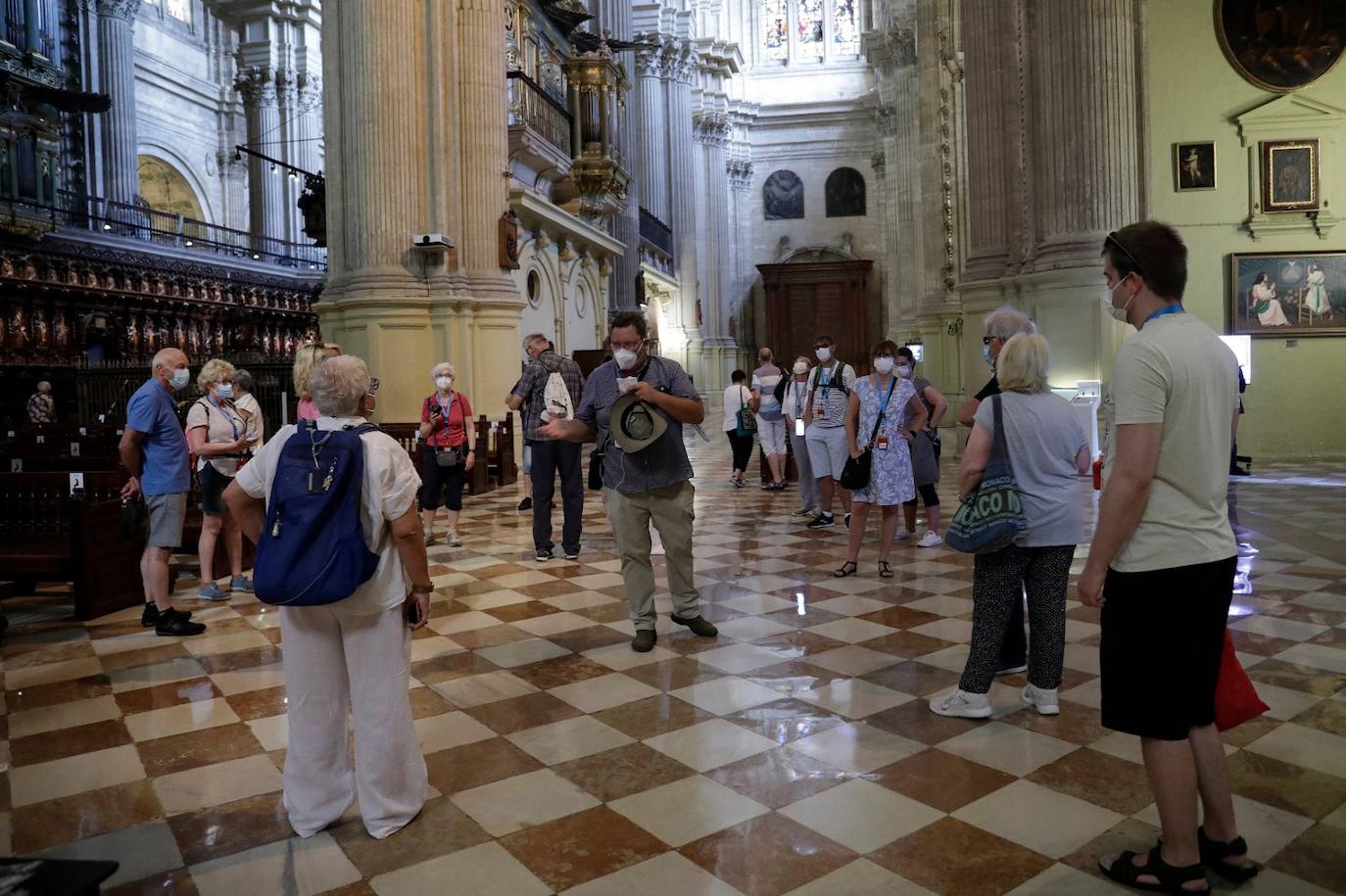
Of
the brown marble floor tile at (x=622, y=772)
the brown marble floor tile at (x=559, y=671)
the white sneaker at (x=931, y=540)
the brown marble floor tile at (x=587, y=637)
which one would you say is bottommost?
the brown marble floor tile at (x=622, y=772)

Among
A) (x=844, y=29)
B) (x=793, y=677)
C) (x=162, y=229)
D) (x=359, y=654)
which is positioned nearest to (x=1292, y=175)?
(x=793, y=677)

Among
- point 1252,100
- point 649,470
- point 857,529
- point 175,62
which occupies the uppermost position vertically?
point 175,62

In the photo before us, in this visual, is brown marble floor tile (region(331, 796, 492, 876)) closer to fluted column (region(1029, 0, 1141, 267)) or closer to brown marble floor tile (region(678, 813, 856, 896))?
brown marble floor tile (region(678, 813, 856, 896))

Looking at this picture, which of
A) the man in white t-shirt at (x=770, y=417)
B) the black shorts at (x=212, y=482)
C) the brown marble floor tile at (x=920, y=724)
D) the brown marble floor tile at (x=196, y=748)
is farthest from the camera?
the man in white t-shirt at (x=770, y=417)

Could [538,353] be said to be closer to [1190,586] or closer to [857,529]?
[857,529]

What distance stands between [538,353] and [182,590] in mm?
3210

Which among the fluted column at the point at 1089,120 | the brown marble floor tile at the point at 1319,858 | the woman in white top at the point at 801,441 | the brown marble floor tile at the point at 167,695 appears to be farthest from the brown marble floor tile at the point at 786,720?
the fluted column at the point at 1089,120

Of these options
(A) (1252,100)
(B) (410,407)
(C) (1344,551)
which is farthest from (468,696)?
(A) (1252,100)

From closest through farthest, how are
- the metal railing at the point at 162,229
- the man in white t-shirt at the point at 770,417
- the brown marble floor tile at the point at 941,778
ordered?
the brown marble floor tile at the point at 941,778, the man in white t-shirt at the point at 770,417, the metal railing at the point at 162,229

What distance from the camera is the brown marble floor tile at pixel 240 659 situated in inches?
203

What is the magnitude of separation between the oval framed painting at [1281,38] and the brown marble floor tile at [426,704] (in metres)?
14.5

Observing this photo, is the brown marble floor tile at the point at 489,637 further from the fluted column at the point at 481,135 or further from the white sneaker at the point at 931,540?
the fluted column at the point at 481,135

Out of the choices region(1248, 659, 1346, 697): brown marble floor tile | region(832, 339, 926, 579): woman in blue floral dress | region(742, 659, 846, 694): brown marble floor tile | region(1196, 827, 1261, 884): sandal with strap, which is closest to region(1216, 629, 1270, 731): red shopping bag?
region(1196, 827, 1261, 884): sandal with strap

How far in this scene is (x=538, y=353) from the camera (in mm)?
8320
